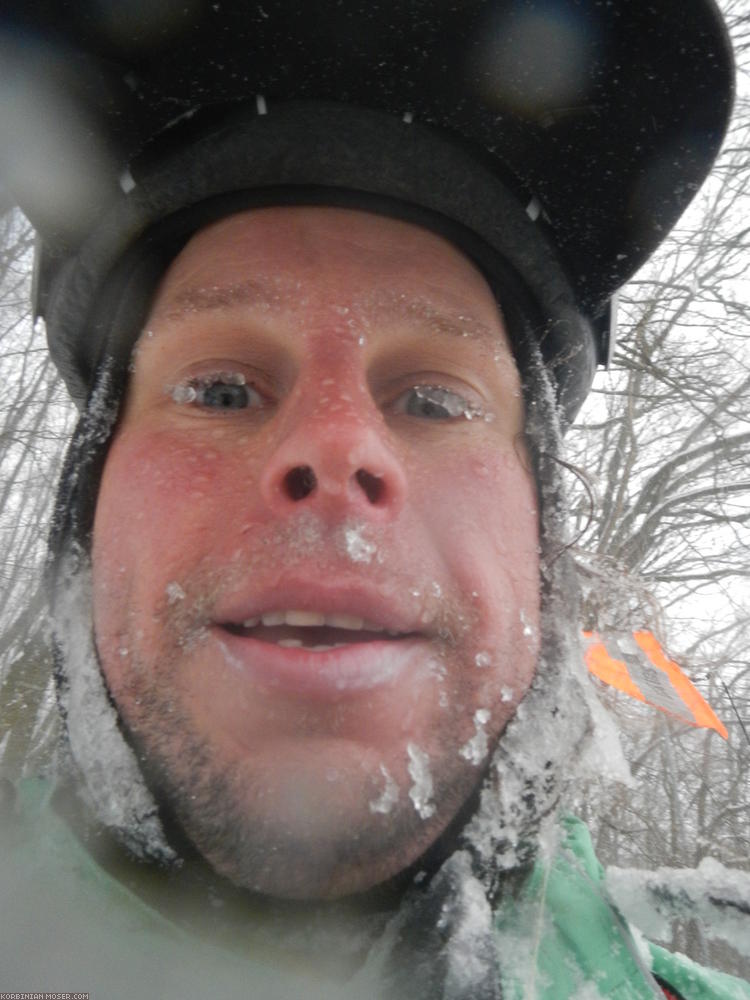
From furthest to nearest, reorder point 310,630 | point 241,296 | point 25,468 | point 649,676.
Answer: point 25,468 < point 649,676 < point 241,296 < point 310,630

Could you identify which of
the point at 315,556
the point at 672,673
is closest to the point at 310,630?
the point at 315,556

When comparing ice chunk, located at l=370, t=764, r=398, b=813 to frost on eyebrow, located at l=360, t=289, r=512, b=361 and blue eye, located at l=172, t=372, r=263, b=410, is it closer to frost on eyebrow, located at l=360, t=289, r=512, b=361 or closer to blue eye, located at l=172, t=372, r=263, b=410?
blue eye, located at l=172, t=372, r=263, b=410

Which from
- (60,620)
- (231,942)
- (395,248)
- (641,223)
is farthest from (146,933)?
(641,223)

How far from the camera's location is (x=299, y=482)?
938mm

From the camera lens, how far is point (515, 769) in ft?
3.61

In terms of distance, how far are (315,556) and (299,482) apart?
0.41ft

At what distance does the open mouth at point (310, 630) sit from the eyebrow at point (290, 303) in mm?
571

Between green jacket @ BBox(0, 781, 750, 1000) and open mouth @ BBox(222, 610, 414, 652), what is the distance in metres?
0.37

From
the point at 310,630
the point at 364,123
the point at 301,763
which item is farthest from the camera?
the point at 364,123

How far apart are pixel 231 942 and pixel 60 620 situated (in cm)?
72

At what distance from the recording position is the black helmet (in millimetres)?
1152

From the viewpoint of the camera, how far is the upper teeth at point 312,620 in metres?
0.91

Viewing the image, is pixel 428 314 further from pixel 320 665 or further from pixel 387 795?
pixel 387 795

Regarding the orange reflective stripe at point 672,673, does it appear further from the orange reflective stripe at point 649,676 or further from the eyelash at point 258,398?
the eyelash at point 258,398
